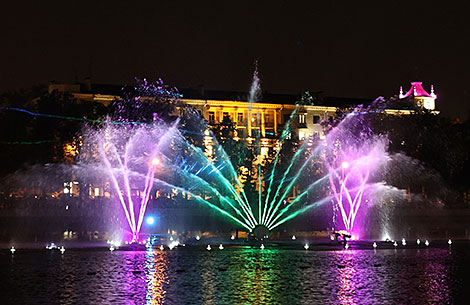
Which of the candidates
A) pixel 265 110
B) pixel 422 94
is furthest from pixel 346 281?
pixel 422 94

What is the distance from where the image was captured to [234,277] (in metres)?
25.4

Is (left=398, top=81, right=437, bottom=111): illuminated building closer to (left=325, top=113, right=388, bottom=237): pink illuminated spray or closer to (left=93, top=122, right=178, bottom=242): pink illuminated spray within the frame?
(left=325, top=113, right=388, bottom=237): pink illuminated spray

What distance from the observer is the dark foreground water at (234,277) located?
68.9ft

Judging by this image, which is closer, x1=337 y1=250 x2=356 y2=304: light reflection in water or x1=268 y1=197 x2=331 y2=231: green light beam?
x1=337 y1=250 x2=356 y2=304: light reflection in water

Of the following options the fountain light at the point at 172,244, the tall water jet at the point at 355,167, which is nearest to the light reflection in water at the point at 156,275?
→ the fountain light at the point at 172,244

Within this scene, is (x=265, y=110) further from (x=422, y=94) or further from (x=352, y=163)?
(x=352, y=163)

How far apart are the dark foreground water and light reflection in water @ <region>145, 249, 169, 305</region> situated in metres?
0.03

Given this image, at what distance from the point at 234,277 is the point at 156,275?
2.71m

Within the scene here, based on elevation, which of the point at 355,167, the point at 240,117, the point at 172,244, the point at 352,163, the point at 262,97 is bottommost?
the point at 172,244

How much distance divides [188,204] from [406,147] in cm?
2574

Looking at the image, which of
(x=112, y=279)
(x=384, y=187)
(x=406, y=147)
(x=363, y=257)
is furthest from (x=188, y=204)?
(x=112, y=279)

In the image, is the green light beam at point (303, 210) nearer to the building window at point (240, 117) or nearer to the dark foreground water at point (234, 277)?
the dark foreground water at point (234, 277)

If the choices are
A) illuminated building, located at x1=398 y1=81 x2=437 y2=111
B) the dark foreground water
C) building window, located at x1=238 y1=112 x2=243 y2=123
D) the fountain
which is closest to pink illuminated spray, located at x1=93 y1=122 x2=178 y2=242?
the fountain

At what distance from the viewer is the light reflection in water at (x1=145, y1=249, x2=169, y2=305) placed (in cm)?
2100
